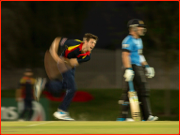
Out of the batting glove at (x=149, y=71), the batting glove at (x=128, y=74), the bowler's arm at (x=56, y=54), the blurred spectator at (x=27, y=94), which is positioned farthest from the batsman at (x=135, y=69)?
the blurred spectator at (x=27, y=94)

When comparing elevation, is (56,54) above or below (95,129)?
above

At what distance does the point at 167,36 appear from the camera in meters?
16.8

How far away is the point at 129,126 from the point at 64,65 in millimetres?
1835

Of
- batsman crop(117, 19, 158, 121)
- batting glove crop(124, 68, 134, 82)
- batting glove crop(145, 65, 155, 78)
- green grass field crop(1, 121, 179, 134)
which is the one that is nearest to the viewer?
green grass field crop(1, 121, 179, 134)

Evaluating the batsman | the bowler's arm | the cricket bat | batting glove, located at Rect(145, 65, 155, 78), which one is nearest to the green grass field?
the cricket bat

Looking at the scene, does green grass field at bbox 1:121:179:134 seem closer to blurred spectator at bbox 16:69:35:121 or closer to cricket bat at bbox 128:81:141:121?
cricket bat at bbox 128:81:141:121

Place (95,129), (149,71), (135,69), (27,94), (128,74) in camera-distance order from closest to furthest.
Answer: (95,129) → (128,74) → (135,69) → (149,71) → (27,94)

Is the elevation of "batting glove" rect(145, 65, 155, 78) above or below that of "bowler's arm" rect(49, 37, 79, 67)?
below

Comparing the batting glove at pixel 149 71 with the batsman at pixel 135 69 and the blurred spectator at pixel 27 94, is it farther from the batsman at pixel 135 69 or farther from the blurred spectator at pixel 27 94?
the blurred spectator at pixel 27 94

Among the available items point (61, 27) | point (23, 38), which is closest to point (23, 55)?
point (23, 38)

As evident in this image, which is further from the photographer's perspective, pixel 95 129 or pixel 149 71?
pixel 149 71

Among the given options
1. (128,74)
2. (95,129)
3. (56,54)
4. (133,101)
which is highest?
(56,54)

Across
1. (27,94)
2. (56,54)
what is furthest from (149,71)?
(27,94)

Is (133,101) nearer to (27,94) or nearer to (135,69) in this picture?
(135,69)
